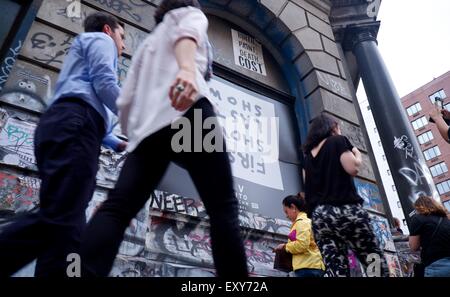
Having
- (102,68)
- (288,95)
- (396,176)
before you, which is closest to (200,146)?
(102,68)

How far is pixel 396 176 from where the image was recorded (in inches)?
237

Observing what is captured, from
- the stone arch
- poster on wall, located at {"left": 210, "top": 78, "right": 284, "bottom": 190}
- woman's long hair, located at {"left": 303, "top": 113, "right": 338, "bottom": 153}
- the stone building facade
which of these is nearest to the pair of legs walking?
woman's long hair, located at {"left": 303, "top": 113, "right": 338, "bottom": 153}

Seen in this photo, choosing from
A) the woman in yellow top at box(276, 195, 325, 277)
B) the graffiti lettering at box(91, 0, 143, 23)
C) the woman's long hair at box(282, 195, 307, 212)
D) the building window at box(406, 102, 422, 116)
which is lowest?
the woman in yellow top at box(276, 195, 325, 277)

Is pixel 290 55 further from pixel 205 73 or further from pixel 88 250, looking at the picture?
pixel 88 250

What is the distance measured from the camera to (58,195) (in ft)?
4.38

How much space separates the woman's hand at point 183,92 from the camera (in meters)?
1.26

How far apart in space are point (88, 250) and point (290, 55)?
5732 mm

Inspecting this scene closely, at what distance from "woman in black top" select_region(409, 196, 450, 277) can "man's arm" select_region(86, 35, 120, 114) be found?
3229 mm

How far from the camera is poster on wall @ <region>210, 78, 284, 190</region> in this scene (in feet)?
15.6

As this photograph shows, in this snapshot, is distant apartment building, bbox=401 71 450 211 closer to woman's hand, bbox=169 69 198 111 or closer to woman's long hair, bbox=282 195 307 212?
woman's long hair, bbox=282 195 307 212

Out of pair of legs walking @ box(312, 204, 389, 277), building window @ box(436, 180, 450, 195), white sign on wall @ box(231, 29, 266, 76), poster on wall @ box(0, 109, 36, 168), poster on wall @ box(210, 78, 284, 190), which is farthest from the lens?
building window @ box(436, 180, 450, 195)

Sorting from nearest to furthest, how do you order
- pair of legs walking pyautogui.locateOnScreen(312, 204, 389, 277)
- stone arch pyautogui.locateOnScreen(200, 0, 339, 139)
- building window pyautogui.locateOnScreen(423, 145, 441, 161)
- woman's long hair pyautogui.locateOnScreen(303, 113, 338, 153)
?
pair of legs walking pyautogui.locateOnScreen(312, 204, 389, 277) < woman's long hair pyautogui.locateOnScreen(303, 113, 338, 153) < stone arch pyautogui.locateOnScreen(200, 0, 339, 139) < building window pyautogui.locateOnScreen(423, 145, 441, 161)

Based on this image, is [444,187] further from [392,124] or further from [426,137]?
[392,124]

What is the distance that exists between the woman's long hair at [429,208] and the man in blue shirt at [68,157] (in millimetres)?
3226
